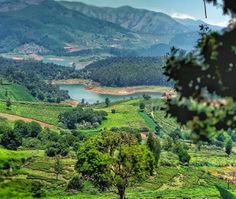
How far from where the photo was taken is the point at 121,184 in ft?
165

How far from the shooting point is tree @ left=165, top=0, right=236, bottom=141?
11570 millimetres

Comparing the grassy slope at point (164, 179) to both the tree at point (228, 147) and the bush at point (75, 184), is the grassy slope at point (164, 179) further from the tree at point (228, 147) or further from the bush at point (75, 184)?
the tree at point (228, 147)

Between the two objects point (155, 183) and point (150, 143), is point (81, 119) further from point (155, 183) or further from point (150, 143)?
point (155, 183)

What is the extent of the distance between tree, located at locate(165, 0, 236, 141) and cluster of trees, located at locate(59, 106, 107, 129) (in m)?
153

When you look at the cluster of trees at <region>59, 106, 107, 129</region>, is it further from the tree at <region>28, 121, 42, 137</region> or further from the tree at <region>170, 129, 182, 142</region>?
the tree at <region>28, 121, 42, 137</region>

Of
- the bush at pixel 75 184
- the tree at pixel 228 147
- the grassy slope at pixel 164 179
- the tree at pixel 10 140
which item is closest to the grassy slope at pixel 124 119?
the grassy slope at pixel 164 179

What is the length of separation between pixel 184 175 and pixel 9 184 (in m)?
81.6

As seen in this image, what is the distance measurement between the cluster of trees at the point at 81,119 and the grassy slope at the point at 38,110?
335cm

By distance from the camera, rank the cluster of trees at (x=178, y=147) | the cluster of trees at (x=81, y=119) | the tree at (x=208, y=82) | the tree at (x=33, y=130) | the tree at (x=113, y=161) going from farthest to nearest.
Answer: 1. the cluster of trees at (x=81, y=119)
2. the tree at (x=33, y=130)
3. the cluster of trees at (x=178, y=147)
4. the tree at (x=113, y=161)
5. the tree at (x=208, y=82)

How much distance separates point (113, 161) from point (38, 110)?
427 feet

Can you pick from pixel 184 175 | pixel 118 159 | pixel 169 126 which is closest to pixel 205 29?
pixel 118 159

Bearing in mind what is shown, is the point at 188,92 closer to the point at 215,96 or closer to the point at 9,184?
the point at 215,96

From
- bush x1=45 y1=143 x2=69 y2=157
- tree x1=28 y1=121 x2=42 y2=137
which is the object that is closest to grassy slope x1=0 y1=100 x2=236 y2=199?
bush x1=45 y1=143 x2=69 y2=157

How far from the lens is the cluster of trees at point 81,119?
545ft
